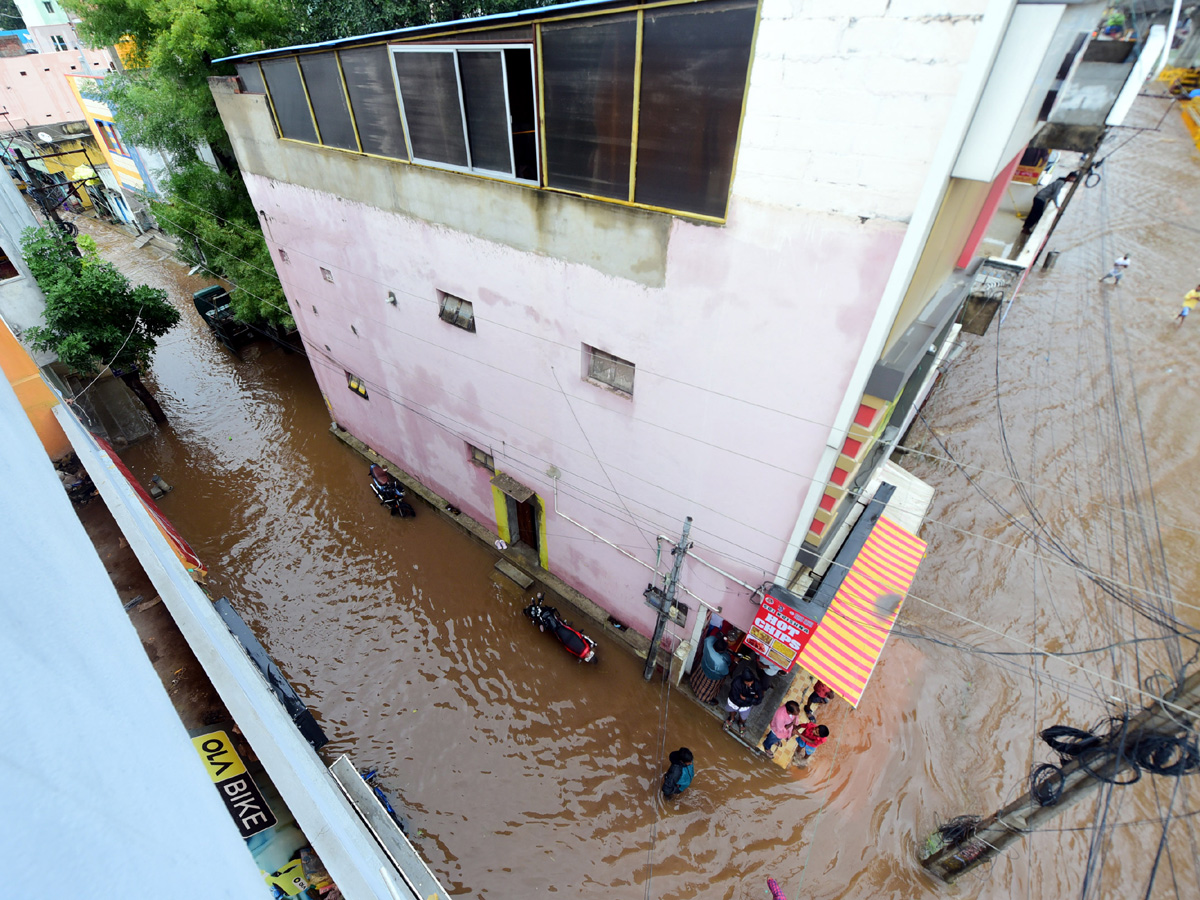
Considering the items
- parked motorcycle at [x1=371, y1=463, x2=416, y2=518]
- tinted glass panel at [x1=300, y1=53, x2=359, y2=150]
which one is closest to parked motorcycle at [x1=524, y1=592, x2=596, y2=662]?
parked motorcycle at [x1=371, y1=463, x2=416, y2=518]

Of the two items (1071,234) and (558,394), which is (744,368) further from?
(1071,234)

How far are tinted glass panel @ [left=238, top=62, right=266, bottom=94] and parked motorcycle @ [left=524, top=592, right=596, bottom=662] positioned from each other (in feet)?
32.8

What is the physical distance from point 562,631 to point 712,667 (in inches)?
103

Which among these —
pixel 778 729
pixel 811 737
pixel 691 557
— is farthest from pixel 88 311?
pixel 811 737

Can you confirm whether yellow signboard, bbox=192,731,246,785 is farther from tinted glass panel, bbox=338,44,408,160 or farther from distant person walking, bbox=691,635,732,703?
tinted glass panel, bbox=338,44,408,160

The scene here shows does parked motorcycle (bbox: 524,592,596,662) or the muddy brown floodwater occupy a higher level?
parked motorcycle (bbox: 524,592,596,662)

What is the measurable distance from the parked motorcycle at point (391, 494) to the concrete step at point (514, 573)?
100 inches

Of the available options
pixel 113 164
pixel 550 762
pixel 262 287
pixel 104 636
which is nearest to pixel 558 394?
pixel 550 762

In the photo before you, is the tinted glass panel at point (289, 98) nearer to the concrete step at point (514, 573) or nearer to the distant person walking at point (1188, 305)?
the concrete step at point (514, 573)

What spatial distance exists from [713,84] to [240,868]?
5.83 m

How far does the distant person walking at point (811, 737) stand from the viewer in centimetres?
799

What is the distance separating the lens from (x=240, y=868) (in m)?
1.66

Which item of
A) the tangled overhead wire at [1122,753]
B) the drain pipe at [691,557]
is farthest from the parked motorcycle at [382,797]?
the tangled overhead wire at [1122,753]

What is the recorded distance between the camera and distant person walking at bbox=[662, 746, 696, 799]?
24.1 feet
